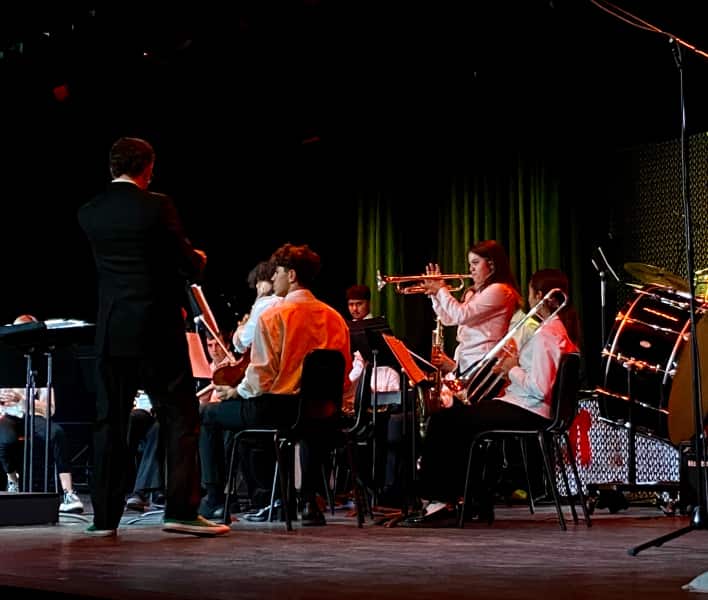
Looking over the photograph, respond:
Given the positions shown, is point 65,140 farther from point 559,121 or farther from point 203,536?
point 203,536

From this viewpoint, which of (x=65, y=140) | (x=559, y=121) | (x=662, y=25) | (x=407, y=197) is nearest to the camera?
(x=662, y=25)

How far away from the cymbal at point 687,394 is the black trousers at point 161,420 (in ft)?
6.25

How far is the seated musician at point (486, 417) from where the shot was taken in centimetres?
507

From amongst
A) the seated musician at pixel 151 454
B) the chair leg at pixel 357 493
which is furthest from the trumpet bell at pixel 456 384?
the seated musician at pixel 151 454

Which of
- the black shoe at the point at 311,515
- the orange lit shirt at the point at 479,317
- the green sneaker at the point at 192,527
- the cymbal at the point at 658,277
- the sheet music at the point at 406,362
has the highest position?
the cymbal at the point at 658,277

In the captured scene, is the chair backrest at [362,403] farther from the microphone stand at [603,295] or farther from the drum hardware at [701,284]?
the microphone stand at [603,295]

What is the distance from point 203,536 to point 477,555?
1286 mm

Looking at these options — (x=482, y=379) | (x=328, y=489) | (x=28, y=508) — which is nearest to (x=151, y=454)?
(x=328, y=489)

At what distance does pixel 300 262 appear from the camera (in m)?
5.52

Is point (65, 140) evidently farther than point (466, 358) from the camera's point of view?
Yes

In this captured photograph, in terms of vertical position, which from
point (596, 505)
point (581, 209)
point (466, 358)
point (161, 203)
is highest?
point (581, 209)

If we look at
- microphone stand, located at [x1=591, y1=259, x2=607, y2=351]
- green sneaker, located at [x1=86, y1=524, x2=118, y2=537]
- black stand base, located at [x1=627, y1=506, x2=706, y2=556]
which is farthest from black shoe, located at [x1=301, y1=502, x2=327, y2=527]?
microphone stand, located at [x1=591, y1=259, x2=607, y2=351]

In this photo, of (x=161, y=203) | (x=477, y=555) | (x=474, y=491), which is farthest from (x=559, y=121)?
(x=477, y=555)

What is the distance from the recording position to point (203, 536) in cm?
455
